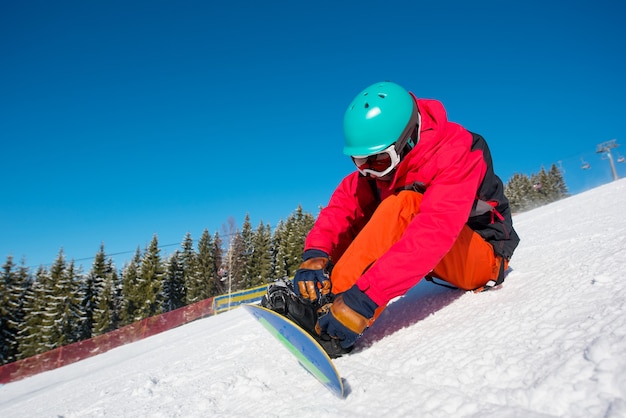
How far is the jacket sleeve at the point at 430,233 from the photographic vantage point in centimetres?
161

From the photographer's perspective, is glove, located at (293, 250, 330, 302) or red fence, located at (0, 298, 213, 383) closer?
glove, located at (293, 250, 330, 302)

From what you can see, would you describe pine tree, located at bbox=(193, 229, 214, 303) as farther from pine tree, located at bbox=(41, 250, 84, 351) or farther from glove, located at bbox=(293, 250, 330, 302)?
glove, located at bbox=(293, 250, 330, 302)

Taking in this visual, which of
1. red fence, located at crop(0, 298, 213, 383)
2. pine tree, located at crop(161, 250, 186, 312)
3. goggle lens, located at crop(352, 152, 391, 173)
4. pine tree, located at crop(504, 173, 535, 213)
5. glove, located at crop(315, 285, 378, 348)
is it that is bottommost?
red fence, located at crop(0, 298, 213, 383)

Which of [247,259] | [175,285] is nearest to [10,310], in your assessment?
[175,285]

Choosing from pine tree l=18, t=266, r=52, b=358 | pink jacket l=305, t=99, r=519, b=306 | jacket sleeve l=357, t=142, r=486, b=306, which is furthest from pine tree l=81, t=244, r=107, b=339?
jacket sleeve l=357, t=142, r=486, b=306

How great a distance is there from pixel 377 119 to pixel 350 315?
3.44ft

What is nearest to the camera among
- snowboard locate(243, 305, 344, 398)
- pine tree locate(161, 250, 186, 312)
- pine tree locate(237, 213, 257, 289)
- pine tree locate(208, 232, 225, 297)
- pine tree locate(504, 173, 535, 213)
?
snowboard locate(243, 305, 344, 398)

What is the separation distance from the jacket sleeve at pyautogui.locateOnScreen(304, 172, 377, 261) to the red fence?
A: 18274 millimetres

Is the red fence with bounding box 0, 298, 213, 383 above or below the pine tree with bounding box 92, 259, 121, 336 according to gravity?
below

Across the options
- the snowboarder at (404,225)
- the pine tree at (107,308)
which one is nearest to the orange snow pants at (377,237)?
the snowboarder at (404,225)

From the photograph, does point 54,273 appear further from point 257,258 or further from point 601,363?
point 601,363

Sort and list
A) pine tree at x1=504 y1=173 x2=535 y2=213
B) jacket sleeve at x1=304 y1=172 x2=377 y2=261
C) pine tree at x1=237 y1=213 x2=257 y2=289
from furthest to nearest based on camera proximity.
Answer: pine tree at x1=504 y1=173 x2=535 y2=213
pine tree at x1=237 y1=213 x2=257 y2=289
jacket sleeve at x1=304 y1=172 x2=377 y2=261

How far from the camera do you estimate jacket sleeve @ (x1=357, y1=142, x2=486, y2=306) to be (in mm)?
1610

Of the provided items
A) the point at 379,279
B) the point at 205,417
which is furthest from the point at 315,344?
the point at 205,417
